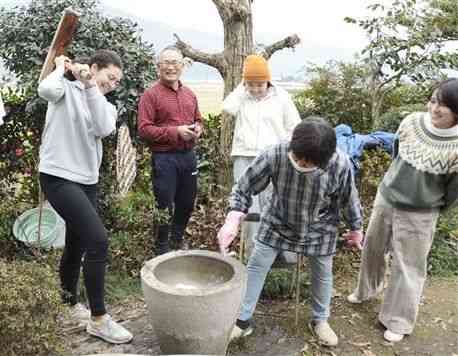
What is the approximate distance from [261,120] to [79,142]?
1613mm

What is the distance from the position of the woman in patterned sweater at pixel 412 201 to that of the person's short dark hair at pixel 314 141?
32.2 inches

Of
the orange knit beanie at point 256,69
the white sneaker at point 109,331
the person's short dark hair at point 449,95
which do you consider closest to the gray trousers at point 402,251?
the person's short dark hair at point 449,95

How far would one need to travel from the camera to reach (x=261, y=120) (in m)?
4.21

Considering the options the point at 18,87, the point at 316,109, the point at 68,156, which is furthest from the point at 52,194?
the point at 316,109

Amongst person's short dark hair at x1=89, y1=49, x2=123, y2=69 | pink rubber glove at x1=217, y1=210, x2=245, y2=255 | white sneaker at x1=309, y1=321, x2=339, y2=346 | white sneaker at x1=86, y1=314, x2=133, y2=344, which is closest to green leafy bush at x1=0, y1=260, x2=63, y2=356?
white sneaker at x1=86, y1=314, x2=133, y2=344

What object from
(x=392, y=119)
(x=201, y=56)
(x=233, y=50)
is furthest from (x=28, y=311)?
(x=392, y=119)

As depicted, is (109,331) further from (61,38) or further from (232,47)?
(232,47)

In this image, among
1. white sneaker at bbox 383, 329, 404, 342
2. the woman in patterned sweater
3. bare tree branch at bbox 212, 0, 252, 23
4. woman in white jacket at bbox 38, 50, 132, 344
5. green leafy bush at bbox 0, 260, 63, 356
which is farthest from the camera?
bare tree branch at bbox 212, 0, 252, 23

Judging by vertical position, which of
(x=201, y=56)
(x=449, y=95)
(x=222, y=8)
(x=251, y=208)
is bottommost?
(x=251, y=208)

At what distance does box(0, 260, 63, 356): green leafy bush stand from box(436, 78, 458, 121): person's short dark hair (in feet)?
8.09

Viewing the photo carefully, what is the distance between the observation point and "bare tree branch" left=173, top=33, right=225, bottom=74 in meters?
5.40

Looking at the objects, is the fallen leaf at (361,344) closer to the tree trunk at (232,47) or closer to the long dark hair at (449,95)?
the long dark hair at (449,95)

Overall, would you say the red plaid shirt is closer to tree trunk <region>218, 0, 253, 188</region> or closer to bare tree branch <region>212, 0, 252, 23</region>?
tree trunk <region>218, 0, 253, 188</region>

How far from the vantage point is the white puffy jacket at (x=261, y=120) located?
4207 mm
